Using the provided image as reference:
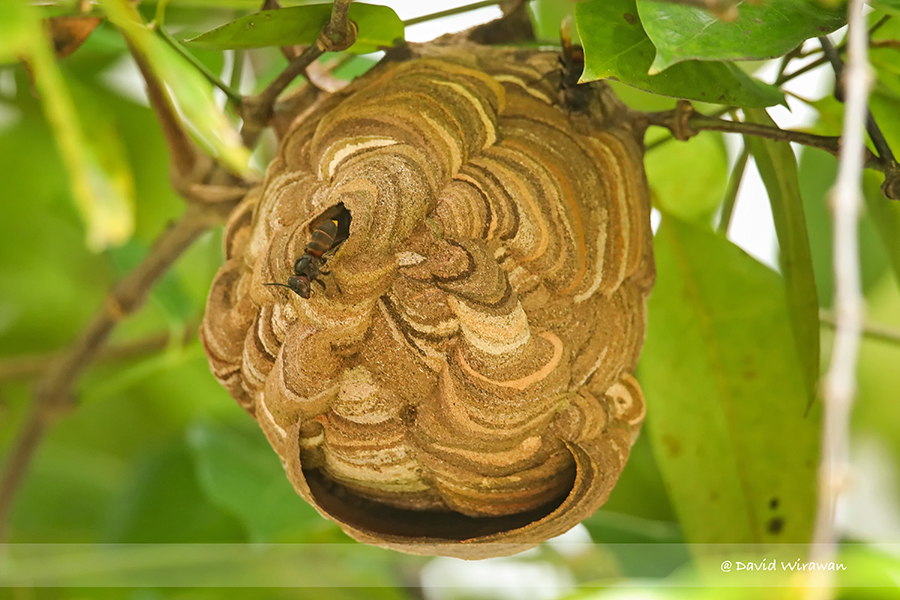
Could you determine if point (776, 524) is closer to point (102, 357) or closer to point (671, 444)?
point (671, 444)

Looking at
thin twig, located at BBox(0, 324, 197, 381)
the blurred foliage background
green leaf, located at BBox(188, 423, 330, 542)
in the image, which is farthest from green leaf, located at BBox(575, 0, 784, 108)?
thin twig, located at BBox(0, 324, 197, 381)

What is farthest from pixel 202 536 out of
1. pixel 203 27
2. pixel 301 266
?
pixel 301 266

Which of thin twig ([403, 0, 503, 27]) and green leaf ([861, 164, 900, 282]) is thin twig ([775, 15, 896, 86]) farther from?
thin twig ([403, 0, 503, 27])

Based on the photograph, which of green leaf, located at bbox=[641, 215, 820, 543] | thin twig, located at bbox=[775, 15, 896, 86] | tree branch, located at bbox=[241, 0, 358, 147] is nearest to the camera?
tree branch, located at bbox=[241, 0, 358, 147]

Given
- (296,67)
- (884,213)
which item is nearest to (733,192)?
(884,213)

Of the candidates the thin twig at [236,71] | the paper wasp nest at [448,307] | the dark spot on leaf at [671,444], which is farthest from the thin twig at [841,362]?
the thin twig at [236,71]

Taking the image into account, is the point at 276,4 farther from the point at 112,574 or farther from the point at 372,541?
the point at 112,574

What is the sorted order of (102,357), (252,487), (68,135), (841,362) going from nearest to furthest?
1. (841,362)
2. (68,135)
3. (252,487)
4. (102,357)
